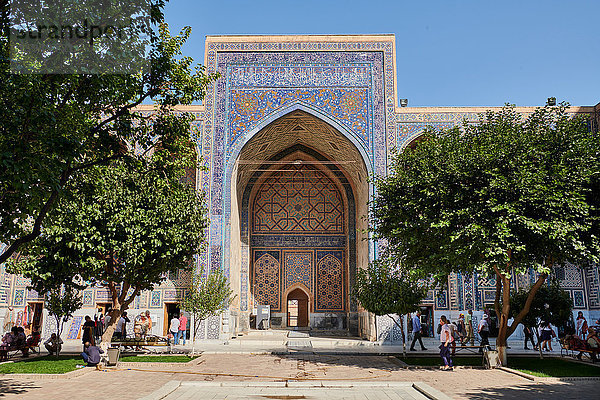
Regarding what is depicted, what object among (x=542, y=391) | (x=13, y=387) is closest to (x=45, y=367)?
(x=13, y=387)

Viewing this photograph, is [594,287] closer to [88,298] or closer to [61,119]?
[88,298]

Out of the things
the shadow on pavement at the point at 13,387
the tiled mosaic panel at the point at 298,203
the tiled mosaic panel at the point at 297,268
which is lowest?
the shadow on pavement at the point at 13,387

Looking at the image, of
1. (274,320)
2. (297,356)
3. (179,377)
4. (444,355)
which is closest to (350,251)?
(274,320)

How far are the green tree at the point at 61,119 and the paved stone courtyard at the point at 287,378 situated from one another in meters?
2.85

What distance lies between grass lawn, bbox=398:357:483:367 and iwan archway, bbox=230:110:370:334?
890 cm

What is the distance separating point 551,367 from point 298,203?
1485 centimetres

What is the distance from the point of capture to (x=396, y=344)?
58.7 feet

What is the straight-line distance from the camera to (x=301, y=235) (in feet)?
80.4

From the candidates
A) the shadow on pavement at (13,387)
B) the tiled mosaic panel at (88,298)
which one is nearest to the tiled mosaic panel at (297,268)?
the tiled mosaic panel at (88,298)

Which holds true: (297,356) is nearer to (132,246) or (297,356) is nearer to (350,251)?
(132,246)

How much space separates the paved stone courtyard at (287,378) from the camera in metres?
7.98

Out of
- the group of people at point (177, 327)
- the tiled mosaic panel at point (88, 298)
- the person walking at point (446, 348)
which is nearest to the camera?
the person walking at point (446, 348)

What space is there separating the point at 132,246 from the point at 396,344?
33.8 ft

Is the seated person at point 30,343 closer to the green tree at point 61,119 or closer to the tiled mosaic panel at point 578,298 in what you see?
the green tree at point 61,119
